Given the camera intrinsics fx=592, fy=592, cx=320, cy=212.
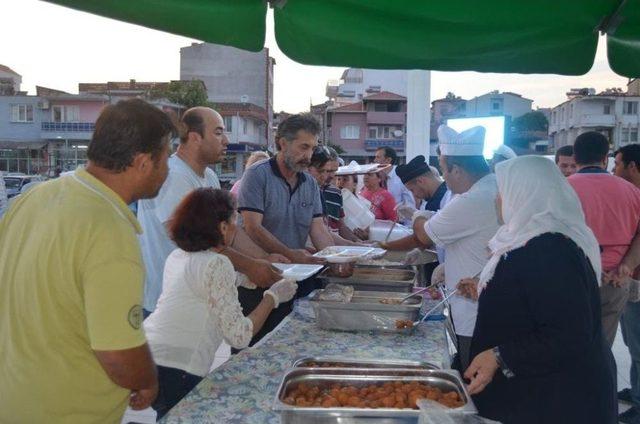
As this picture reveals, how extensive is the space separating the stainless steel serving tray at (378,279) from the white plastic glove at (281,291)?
1.90 feet

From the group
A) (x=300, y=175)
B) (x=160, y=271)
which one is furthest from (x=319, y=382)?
(x=300, y=175)

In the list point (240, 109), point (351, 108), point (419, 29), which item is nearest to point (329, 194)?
point (419, 29)

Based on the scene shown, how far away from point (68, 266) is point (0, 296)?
0.24 m

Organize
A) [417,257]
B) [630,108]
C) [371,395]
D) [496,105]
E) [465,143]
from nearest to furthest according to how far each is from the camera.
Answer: [371,395], [465,143], [417,257], [630,108], [496,105]

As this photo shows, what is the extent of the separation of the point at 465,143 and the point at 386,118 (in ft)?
138

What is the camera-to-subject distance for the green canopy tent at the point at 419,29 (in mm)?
1945

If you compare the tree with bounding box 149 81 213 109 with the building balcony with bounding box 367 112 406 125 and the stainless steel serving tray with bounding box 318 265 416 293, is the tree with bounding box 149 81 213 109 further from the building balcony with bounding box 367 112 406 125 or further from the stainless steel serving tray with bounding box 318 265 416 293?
the stainless steel serving tray with bounding box 318 265 416 293

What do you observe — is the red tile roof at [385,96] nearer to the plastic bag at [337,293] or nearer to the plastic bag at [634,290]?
the plastic bag at [634,290]

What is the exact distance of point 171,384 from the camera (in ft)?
6.31

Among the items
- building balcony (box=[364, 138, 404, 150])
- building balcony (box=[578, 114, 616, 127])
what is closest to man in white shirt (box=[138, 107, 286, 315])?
building balcony (box=[364, 138, 404, 150])

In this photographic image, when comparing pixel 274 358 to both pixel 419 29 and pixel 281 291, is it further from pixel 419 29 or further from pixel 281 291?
pixel 419 29

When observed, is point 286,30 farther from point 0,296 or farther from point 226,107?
point 226,107

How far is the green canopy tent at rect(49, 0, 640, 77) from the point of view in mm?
1945

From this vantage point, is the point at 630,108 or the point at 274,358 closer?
the point at 274,358
